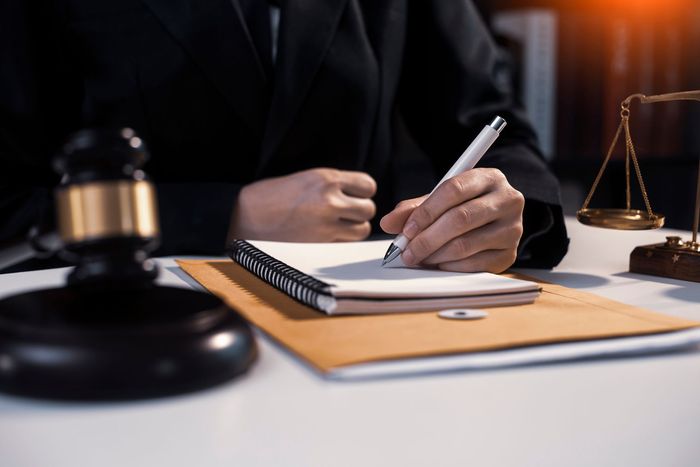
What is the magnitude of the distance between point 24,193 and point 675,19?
196cm

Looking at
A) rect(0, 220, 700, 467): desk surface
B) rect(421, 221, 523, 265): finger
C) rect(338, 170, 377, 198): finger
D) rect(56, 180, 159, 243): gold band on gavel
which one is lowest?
rect(0, 220, 700, 467): desk surface

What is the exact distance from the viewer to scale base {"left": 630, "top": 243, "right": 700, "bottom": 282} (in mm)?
893

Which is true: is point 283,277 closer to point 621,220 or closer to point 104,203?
point 104,203

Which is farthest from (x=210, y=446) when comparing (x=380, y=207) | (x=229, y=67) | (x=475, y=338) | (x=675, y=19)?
(x=675, y=19)

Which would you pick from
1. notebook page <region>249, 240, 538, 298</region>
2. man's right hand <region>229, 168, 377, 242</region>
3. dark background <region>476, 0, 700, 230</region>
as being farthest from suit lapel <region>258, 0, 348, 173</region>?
dark background <region>476, 0, 700, 230</region>

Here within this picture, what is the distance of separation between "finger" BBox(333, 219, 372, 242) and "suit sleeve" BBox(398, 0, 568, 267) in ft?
0.86

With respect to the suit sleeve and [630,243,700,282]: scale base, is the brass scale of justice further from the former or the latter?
the suit sleeve

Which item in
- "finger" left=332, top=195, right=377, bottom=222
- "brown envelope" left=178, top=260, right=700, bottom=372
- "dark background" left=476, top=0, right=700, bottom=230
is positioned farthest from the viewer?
"dark background" left=476, top=0, right=700, bottom=230

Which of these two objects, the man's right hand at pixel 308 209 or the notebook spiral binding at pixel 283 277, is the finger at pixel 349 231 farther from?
the notebook spiral binding at pixel 283 277

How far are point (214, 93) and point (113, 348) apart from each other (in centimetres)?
93

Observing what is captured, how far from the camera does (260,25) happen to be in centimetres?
136

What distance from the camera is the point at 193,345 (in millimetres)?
483

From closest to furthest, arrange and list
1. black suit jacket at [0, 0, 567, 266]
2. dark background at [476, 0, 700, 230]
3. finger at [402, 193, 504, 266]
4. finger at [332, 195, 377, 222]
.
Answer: finger at [402, 193, 504, 266]
finger at [332, 195, 377, 222]
black suit jacket at [0, 0, 567, 266]
dark background at [476, 0, 700, 230]

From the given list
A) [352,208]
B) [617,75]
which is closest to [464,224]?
[352,208]
